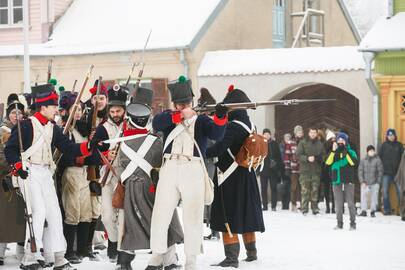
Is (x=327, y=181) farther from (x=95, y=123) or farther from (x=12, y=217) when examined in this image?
(x=12, y=217)

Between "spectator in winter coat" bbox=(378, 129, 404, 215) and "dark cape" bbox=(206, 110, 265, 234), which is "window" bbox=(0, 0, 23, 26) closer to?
"spectator in winter coat" bbox=(378, 129, 404, 215)

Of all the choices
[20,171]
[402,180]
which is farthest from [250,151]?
[402,180]

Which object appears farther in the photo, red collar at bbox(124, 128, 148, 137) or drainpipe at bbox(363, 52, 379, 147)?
drainpipe at bbox(363, 52, 379, 147)

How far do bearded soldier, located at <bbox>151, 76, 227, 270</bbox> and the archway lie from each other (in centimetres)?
1279

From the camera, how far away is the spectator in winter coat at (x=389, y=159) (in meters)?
21.0

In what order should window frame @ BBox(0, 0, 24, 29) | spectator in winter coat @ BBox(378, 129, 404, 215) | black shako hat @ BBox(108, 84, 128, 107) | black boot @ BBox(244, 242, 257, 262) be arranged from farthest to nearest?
window frame @ BBox(0, 0, 24, 29)
spectator in winter coat @ BBox(378, 129, 404, 215)
black boot @ BBox(244, 242, 257, 262)
black shako hat @ BBox(108, 84, 128, 107)

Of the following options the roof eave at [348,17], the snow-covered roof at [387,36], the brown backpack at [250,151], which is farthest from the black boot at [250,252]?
the roof eave at [348,17]

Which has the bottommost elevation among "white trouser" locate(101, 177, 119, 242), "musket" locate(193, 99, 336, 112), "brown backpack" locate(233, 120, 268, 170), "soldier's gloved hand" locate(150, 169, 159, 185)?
"white trouser" locate(101, 177, 119, 242)

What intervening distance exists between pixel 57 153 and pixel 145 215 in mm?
1511

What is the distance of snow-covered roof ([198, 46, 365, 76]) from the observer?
23.6 metres

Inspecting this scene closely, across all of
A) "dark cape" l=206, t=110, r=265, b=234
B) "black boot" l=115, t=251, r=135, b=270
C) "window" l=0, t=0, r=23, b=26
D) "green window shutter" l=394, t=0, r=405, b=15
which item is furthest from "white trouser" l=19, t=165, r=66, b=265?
"window" l=0, t=0, r=23, b=26

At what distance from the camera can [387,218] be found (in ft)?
66.5

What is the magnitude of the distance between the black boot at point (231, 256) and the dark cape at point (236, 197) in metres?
0.18

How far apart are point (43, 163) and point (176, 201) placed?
4.81 ft
